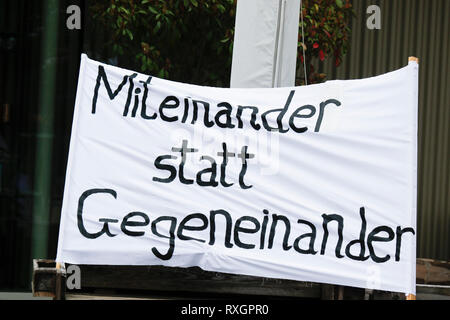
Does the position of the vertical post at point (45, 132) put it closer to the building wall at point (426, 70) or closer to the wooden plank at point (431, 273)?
the building wall at point (426, 70)

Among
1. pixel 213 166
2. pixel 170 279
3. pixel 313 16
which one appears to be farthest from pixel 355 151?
pixel 313 16

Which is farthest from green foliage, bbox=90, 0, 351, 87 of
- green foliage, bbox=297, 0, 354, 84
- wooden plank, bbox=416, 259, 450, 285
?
wooden plank, bbox=416, 259, 450, 285

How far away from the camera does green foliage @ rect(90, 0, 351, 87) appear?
239 inches

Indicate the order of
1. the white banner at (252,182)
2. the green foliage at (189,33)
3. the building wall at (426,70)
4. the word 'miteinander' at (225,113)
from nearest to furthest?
the white banner at (252,182) < the word 'miteinander' at (225,113) < the green foliage at (189,33) < the building wall at (426,70)

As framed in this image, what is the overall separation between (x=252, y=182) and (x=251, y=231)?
0.79 feet

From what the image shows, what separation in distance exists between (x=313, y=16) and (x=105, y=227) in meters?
3.01

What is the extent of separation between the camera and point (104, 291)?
392cm

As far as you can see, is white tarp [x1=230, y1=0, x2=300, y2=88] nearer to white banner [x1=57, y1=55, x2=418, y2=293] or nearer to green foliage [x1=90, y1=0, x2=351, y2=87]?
white banner [x1=57, y1=55, x2=418, y2=293]

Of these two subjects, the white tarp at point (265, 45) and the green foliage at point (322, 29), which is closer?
the white tarp at point (265, 45)

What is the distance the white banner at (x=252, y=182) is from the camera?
3.85m

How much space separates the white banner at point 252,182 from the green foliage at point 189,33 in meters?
2.15

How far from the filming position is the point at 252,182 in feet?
12.8

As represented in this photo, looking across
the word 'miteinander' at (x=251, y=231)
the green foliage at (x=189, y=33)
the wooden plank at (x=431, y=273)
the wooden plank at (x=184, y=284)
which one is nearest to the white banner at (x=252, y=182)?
the word 'miteinander' at (x=251, y=231)

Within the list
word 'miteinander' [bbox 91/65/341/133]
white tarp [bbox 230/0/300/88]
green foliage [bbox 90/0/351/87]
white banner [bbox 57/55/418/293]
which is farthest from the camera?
green foliage [bbox 90/0/351/87]
